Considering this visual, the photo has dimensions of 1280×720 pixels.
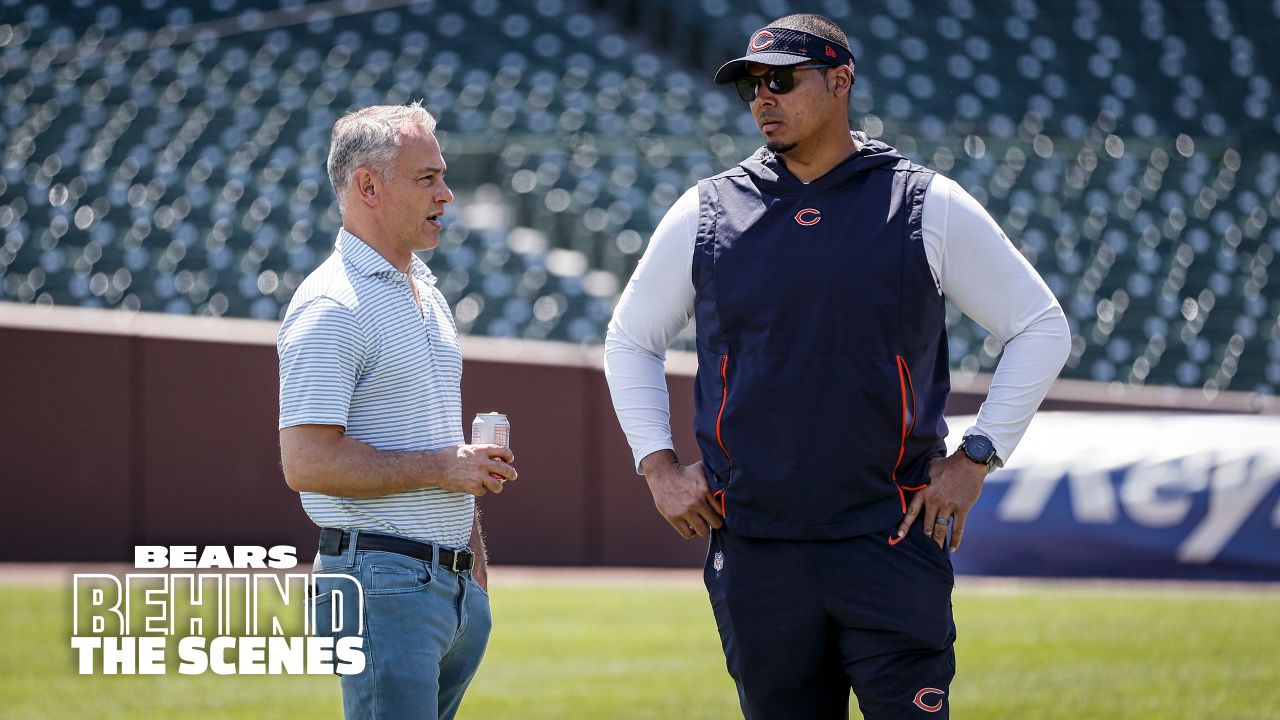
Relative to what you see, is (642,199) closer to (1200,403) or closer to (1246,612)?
(1200,403)

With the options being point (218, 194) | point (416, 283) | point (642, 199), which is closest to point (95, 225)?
point (218, 194)

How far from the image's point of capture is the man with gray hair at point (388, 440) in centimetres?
270

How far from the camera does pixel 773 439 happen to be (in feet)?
9.29

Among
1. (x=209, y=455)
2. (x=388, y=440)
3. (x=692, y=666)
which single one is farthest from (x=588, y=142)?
(x=388, y=440)

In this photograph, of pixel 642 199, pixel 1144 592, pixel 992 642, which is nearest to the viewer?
pixel 992 642

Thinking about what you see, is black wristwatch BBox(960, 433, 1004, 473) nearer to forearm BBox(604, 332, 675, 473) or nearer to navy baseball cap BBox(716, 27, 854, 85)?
forearm BBox(604, 332, 675, 473)

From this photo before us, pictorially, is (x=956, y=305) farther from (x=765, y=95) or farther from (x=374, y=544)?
(x=374, y=544)

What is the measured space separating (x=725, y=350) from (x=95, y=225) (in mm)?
10118

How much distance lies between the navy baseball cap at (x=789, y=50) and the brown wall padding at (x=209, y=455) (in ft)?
24.5

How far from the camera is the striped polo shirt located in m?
2.71

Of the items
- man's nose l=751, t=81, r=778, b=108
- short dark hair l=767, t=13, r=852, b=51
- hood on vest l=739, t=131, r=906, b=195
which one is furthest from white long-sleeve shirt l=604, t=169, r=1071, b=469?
short dark hair l=767, t=13, r=852, b=51

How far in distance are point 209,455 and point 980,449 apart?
8574 mm

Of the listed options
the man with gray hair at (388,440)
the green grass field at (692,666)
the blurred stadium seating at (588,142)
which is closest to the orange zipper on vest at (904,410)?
the man with gray hair at (388,440)

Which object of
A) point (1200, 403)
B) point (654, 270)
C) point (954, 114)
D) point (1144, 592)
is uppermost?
point (654, 270)
